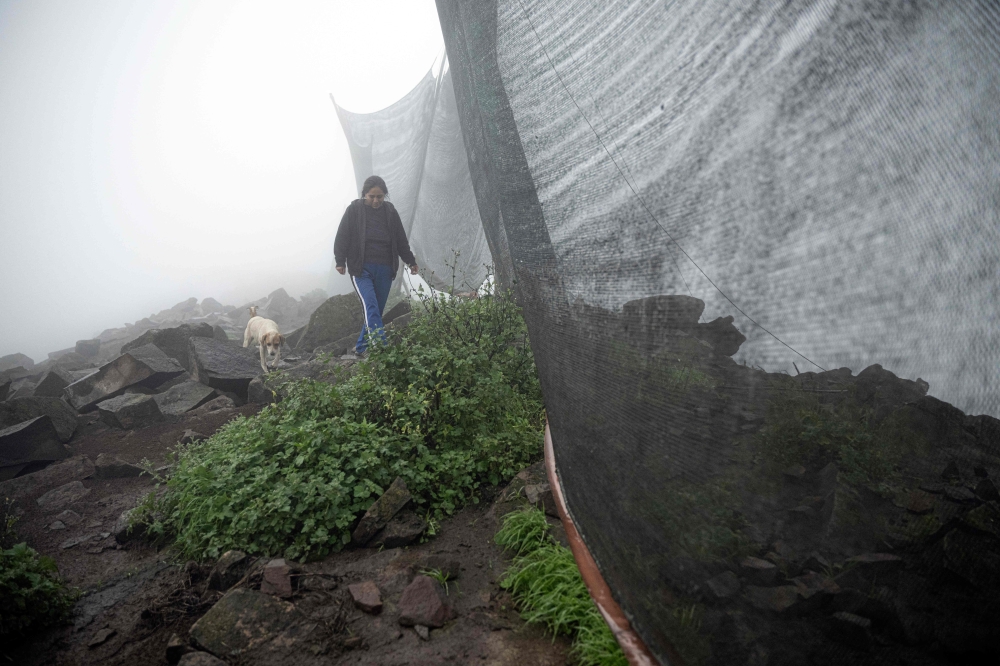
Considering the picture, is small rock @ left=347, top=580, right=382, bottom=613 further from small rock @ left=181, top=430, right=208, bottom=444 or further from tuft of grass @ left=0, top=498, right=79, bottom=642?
small rock @ left=181, top=430, right=208, bottom=444

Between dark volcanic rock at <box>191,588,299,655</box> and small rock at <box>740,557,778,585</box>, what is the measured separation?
1.74m

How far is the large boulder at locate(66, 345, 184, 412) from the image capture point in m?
5.98

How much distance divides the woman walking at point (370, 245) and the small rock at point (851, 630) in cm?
426

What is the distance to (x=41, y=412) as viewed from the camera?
16.8ft

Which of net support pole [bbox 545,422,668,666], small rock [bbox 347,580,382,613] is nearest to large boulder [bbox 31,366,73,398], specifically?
small rock [bbox 347,580,382,613]

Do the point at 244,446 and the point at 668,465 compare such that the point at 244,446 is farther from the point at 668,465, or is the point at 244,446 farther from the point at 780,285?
the point at 780,285

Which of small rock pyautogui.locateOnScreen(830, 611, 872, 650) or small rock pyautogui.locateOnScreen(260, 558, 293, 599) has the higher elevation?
small rock pyautogui.locateOnScreen(830, 611, 872, 650)

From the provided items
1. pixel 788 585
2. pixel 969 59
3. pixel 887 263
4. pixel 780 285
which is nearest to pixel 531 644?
pixel 788 585

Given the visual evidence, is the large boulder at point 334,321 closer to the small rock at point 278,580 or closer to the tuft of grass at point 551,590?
the small rock at point 278,580

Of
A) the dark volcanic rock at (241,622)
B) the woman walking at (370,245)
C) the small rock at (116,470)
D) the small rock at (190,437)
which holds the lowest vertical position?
the small rock at (116,470)

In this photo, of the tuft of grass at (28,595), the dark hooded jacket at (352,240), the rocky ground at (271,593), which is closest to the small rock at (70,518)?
the rocky ground at (271,593)

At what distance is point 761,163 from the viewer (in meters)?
0.86

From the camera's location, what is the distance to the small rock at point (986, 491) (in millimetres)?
662

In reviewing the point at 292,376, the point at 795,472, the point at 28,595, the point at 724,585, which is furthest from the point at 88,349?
the point at 795,472
